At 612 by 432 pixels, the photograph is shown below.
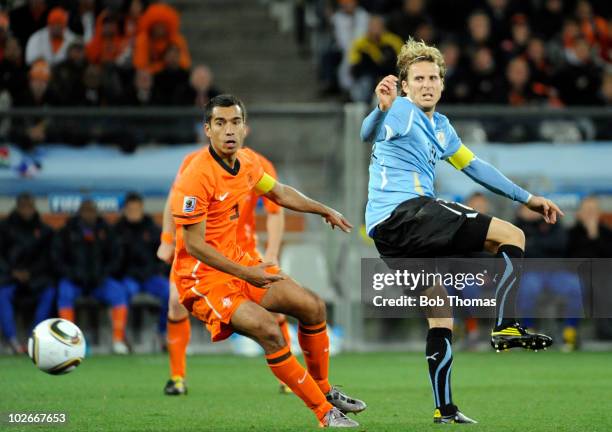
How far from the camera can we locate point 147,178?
13930 mm

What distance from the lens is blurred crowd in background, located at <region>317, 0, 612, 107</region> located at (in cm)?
1566

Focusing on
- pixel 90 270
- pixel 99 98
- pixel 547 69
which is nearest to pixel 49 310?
pixel 90 270

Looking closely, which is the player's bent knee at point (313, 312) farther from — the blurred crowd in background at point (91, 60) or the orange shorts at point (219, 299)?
the blurred crowd in background at point (91, 60)

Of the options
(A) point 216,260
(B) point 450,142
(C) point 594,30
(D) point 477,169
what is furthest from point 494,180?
(C) point 594,30

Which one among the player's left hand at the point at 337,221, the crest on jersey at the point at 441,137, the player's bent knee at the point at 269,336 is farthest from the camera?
the player's left hand at the point at 337,221

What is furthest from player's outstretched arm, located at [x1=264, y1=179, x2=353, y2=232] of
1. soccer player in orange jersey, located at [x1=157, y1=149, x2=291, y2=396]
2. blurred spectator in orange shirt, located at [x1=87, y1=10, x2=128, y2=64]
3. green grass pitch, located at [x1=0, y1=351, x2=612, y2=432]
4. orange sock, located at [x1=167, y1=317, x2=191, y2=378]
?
blurred spectator in orange shirt, located at [x1=87, y1=10, x2=128, y2=64]

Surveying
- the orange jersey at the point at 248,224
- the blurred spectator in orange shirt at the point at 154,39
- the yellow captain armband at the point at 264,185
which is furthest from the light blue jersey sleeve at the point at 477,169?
the blurred spectator in orange shirt at the point at 154,39

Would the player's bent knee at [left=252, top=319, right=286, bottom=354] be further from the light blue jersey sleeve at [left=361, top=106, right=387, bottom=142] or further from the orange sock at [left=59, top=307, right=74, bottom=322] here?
the orange sock at [left=59, top=307, right=74, bottom=322]

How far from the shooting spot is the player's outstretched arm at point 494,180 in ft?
24.8

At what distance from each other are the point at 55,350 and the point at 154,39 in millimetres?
8307

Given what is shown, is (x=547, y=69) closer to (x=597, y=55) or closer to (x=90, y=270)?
(x=597, y=55)

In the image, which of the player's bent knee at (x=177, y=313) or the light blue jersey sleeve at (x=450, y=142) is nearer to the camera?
the light blue jersey sleeve at (x=450, y=142)

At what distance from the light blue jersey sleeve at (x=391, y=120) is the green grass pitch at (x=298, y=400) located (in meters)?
1.71

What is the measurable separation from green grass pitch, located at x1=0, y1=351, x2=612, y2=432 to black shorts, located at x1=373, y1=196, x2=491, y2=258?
1.02 meters
